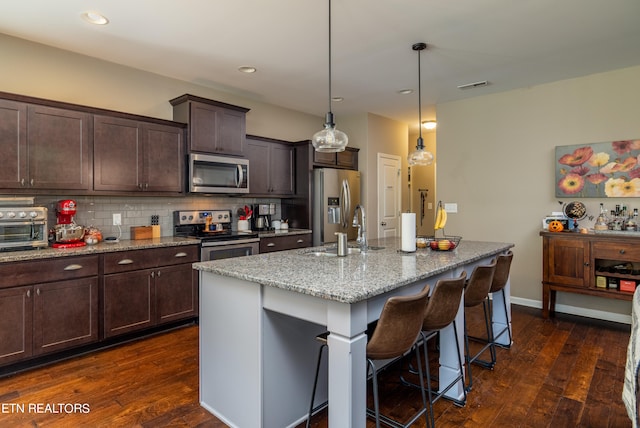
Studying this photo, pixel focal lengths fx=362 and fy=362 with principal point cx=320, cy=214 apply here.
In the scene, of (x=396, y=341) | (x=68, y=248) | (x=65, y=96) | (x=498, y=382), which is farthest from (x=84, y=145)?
(x=498, y=382)

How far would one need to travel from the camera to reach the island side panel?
193 centimetres

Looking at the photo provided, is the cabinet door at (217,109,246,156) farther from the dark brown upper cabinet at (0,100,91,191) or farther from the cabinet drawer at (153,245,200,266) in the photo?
the dark brown upper cabinet at (0,100,91,191)

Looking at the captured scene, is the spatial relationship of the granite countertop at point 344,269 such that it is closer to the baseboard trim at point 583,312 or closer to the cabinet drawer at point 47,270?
the cabinet drawer at point 47,270

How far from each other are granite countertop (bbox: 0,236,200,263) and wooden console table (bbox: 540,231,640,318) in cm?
382

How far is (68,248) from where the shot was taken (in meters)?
3.05

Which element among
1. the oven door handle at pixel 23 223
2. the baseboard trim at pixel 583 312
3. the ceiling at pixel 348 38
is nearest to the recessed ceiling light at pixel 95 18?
the ceiling at pixel 348 38

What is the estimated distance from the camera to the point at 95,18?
279 cm

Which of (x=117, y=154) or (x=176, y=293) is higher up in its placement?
(x=117, y=154)

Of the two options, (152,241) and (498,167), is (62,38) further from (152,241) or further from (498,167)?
(498,167)

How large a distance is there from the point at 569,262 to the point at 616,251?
416 mm

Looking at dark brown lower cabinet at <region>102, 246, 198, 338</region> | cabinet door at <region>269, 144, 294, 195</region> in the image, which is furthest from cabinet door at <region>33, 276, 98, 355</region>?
cabinet door at <region>269, 144, 294, 195</region>

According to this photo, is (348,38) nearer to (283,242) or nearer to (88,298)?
(283,242)

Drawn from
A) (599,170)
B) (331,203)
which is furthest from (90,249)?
(599,170)

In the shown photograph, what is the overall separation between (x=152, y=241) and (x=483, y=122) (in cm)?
434
